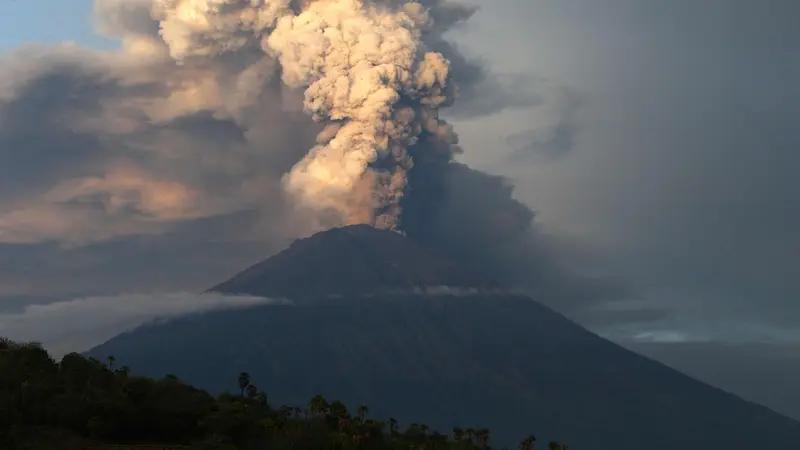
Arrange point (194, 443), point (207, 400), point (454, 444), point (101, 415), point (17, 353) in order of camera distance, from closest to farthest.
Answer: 1. point (194, 443)
2. point (101, 415)
3. point (207, 400)
4. point (17, 353)
5. point (454, 444)

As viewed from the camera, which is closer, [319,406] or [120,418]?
[120,418]

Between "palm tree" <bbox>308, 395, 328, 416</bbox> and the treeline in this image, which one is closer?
the treeline

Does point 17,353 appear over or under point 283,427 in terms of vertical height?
over

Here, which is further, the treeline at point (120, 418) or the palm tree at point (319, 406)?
the palm tree at point (319, 406)

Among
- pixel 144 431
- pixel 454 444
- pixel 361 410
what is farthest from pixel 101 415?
pixel 361 410

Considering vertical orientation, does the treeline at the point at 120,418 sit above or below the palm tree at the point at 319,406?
below

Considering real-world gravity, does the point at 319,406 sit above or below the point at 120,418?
above

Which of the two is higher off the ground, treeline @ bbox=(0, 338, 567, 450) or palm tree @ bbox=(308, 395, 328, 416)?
palm tree @ bbox=(308, 395, 328, 416)

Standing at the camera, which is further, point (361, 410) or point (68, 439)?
point (361, 410)

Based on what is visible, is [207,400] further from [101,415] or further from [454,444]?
[454,444]

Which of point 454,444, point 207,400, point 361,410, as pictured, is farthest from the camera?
point 361,410
